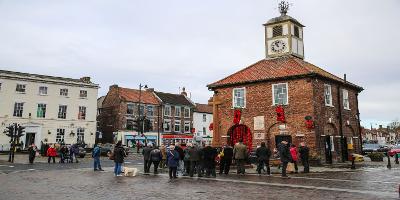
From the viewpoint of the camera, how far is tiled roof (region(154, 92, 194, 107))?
2499 inches

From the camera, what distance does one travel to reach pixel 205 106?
7362 cm

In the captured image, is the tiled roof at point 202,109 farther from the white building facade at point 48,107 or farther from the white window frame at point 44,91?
the white window frame at point 44,91

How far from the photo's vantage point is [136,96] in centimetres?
6056

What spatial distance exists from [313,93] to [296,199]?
52.9 feet

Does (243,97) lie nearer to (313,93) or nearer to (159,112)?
(313,93)

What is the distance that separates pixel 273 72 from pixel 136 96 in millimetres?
36693

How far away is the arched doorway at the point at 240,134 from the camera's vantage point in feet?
90.4

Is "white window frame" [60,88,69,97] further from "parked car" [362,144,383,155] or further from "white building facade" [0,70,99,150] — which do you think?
"parked car" [362,144,383,155]

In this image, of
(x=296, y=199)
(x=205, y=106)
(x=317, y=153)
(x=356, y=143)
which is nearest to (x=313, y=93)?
(x=317, y=153)

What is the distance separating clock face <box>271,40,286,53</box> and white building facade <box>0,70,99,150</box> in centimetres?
3007

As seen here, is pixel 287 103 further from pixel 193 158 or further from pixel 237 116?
pixel 193 158

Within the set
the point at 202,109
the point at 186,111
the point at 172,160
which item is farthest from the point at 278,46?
the point at 202,109

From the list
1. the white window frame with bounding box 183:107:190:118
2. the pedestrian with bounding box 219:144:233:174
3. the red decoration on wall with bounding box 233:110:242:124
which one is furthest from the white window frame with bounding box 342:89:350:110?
the white window frame with bounding box 183:107:190:118

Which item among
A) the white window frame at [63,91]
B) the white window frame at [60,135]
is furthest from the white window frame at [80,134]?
the white window frame at [63,91]
